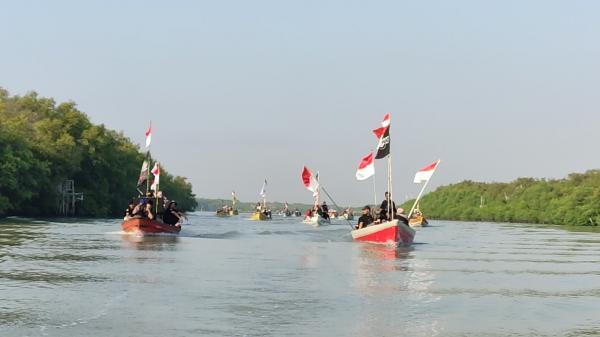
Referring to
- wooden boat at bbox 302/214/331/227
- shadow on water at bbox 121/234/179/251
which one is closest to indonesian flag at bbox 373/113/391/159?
shadow on water at bbox 121/234/179/251

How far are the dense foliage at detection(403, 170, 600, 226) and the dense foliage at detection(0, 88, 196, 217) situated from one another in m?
71.7

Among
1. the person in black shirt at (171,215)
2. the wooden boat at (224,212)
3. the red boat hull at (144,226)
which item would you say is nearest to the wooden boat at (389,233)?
the red boat hull at (144,226)

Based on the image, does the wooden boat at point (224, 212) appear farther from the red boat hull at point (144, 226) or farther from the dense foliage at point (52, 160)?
the red boat hull at point (144, 226)

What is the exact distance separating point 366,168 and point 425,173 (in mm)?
3754

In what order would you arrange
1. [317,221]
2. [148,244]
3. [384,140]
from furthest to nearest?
[317,221]
[384,140]
[148,244]

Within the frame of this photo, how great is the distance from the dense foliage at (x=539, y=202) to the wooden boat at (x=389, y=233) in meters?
94.2

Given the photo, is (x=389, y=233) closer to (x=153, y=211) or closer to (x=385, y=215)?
(x=385, y=215)

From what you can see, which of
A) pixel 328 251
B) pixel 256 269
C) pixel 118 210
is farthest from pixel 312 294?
pixel 118 210

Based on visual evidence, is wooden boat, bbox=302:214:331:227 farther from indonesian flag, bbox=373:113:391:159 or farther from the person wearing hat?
indonesian flag, bbox=373:113:391:159

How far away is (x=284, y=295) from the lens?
18562mm

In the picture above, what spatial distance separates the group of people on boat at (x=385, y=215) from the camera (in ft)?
133

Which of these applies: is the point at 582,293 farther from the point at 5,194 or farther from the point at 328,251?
the point at 5,194

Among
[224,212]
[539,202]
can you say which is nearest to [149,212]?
[224,212]

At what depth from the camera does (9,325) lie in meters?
13.4
